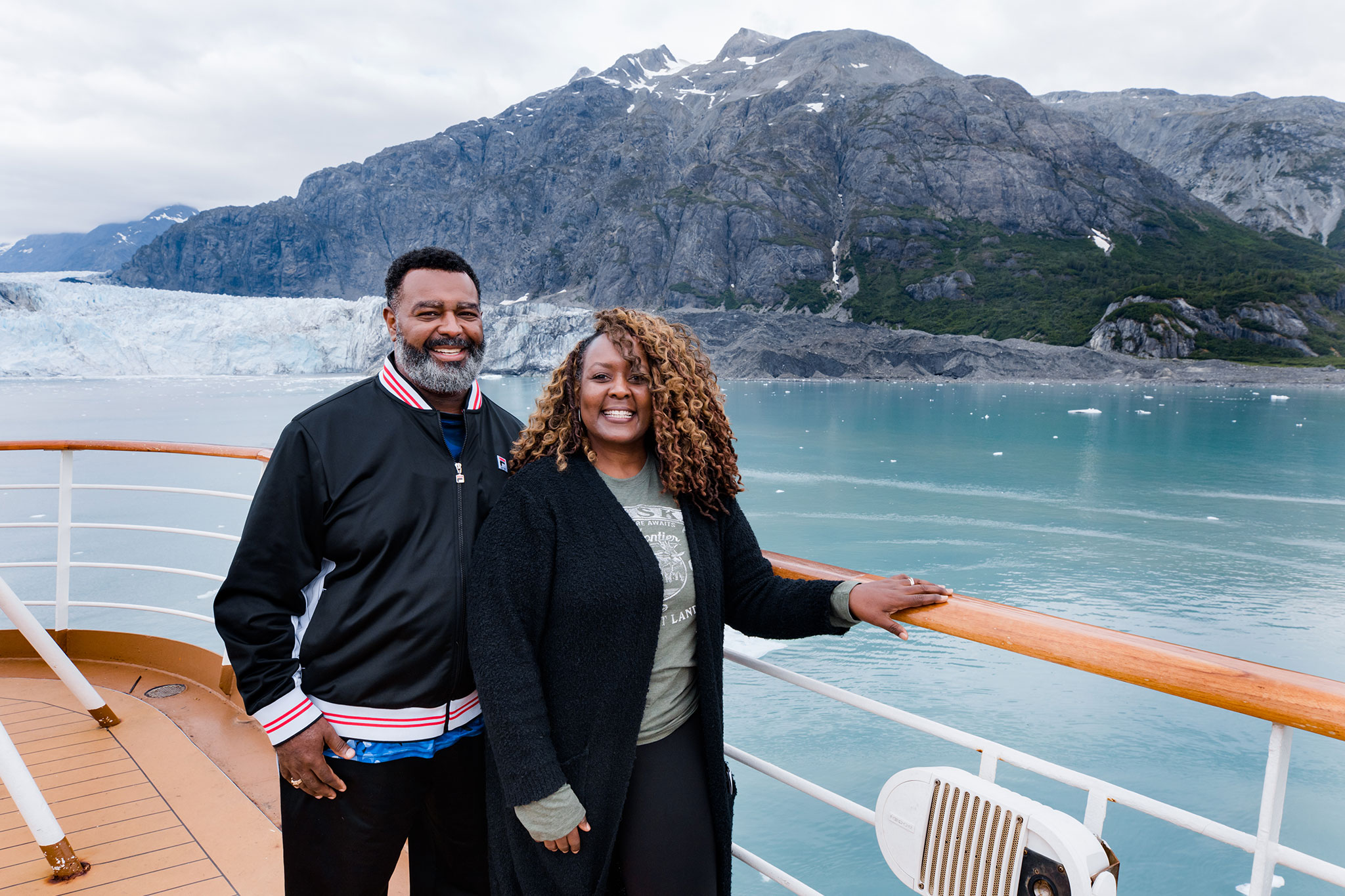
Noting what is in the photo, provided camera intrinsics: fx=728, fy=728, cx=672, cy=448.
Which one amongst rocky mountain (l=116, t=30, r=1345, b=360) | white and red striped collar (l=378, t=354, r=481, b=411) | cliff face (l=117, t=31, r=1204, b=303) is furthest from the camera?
cliff face (l=117, t=31, r=1204, b=303)

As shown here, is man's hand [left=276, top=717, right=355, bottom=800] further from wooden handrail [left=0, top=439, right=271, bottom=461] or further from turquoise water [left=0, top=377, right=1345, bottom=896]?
turquoise water [left=0, top=377, right=1345, bottom=896]


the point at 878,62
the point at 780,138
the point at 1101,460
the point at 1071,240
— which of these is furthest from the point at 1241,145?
the point at 1101,460

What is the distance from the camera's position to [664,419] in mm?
1128

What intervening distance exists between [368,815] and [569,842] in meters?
0.37

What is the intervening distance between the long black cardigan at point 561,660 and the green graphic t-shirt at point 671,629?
3 centimetres

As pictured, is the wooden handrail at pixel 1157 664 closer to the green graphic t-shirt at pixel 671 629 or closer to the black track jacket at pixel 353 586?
the green graphic t-shirt at pixel 671 629

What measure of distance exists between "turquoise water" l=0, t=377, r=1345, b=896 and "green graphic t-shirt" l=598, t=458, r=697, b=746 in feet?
7.99

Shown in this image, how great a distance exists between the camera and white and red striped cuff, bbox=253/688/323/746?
3.45ft

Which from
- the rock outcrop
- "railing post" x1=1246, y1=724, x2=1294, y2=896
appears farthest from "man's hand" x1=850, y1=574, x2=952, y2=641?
the rock outcrop

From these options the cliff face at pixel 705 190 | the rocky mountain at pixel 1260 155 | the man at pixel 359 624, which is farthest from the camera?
the rocky mountain at pixel 1260 155

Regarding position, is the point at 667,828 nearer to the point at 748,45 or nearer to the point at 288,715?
the point at 288,715

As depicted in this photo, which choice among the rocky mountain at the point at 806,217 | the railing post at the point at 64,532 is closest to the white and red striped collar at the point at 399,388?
the railing post at the point at 64,532

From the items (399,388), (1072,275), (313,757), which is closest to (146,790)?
(313,757)

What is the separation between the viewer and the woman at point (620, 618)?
0.97 m
